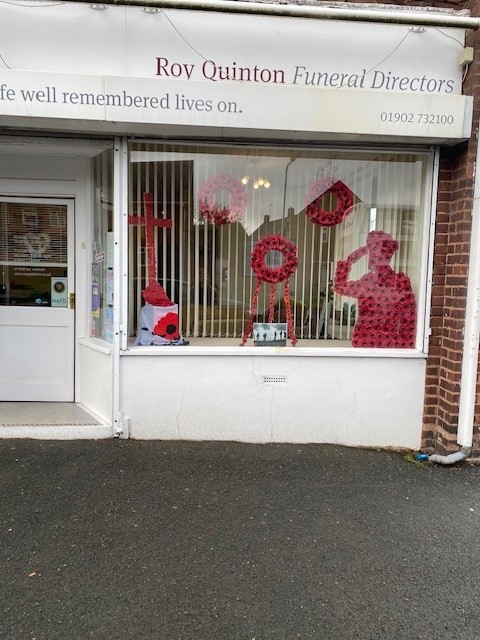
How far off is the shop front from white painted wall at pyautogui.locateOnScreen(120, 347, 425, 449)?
0.02m

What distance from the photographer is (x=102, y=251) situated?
4.41 meters

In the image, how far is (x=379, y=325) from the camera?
4.46 metres

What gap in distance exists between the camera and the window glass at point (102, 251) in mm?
4223

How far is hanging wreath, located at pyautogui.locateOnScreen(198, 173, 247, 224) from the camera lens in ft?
15.0

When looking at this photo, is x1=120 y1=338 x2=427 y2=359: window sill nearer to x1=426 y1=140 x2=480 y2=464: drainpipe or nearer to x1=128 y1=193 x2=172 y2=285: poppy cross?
x1=426 y1=140 x2=480 y2=464: drainpipe

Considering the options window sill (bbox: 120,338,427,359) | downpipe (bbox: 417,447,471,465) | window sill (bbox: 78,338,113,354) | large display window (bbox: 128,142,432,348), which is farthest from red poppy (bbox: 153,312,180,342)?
downpipe (bbox: 417,447,471,465)

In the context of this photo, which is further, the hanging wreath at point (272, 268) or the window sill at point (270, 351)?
the hanging wreath at point (272, 268)

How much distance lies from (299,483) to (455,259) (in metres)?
2.23

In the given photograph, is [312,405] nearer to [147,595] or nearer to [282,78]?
[147,595]

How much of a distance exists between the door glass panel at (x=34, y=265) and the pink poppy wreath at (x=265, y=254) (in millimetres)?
1930

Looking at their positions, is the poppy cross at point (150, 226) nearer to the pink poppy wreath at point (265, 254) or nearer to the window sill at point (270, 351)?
the window sill at point (270, 351)

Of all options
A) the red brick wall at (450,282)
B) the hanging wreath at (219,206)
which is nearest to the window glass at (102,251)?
the hanging wreath at (219,206)

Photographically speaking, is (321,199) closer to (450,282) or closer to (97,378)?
(450,282)

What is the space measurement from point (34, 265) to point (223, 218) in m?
1.97
